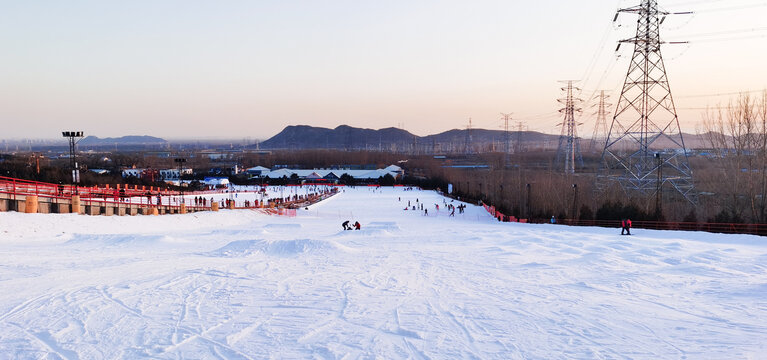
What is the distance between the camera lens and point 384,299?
8.87 metres

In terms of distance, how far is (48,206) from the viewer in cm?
2112

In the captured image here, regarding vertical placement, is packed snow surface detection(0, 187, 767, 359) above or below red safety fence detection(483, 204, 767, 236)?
above

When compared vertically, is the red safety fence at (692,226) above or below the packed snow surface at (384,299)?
below

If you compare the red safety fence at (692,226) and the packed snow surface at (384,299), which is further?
the red safety fence at (692,226)

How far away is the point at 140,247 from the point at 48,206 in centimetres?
864

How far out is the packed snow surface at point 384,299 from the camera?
635 centimetres

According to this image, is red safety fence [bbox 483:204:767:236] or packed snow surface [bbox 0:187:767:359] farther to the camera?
red safety fence [bbox 483:204:767:236]

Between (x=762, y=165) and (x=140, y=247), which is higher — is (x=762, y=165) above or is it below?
above

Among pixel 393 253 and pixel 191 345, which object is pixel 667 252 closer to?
pixel 393 253

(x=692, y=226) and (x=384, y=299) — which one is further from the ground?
(x=384, y=299)

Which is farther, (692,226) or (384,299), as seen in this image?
(692,226)

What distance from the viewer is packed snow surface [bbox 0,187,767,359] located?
6.35 m

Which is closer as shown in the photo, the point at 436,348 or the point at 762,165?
the point at 436,348

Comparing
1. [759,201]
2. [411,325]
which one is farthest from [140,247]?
[759,201]
